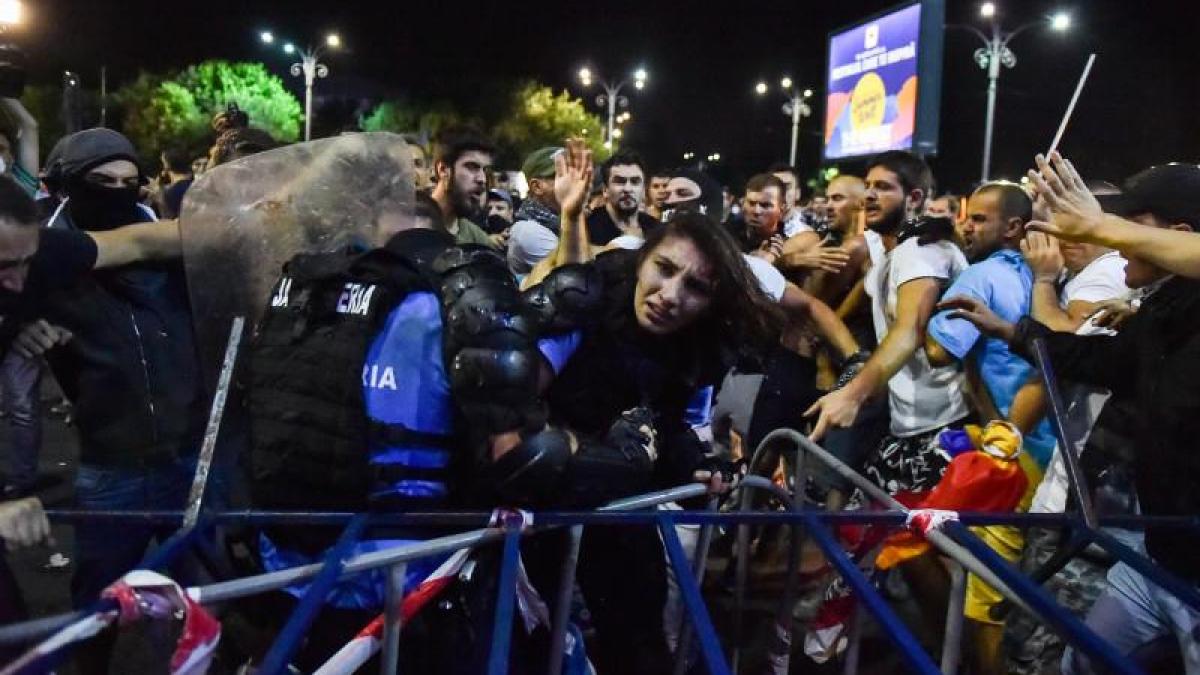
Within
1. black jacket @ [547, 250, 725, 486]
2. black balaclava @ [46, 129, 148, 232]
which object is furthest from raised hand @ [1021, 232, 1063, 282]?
black balaclava @ [46, 129, 148, 232]

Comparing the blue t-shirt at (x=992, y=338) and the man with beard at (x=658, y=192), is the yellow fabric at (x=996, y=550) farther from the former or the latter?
the man with beard at (x=658, y=192)

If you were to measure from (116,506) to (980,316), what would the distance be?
322 centimetres

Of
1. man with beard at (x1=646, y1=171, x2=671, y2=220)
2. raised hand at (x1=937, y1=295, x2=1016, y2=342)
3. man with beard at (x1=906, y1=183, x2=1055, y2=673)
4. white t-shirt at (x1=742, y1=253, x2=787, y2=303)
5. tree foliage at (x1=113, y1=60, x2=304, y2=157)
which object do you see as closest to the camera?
raised hand at (x1=937, y1=295, x2=1016, y2=342)

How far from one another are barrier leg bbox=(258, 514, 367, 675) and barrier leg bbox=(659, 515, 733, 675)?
640 mm

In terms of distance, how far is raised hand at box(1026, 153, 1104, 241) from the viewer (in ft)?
9.70

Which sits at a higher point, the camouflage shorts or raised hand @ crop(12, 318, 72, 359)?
raised hand @ crop(12, 318, 72, 359)

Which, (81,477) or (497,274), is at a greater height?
(497,274)

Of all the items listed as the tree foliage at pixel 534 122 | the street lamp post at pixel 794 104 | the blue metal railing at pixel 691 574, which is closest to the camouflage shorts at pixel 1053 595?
the blue metal railing at pixel 691 574

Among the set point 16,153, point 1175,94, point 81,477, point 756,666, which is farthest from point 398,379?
point 1175,94

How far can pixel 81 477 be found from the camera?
3510 mm

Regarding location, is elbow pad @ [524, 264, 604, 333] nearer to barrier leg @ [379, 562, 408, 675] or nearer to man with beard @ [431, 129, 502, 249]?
barrier leg @ [379, 562, 408, 675]

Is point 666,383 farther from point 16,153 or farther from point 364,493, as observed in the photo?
point 16,153

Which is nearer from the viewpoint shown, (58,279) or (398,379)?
(398,379)

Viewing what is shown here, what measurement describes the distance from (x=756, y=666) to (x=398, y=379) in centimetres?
280
